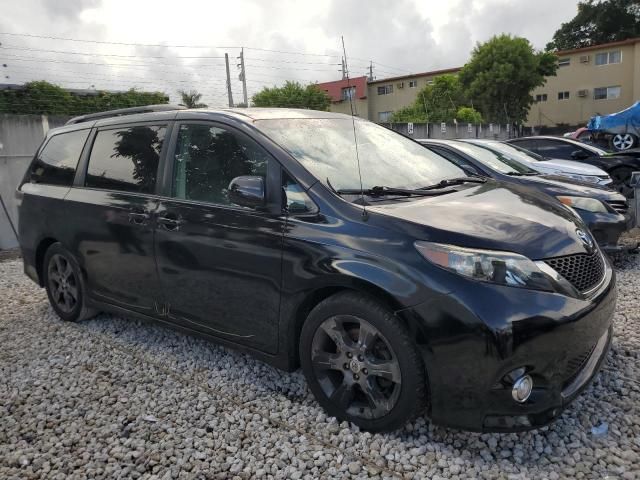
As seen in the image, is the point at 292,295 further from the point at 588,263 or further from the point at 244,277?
the point at 588,263

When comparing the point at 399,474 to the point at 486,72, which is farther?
the point at 486,72

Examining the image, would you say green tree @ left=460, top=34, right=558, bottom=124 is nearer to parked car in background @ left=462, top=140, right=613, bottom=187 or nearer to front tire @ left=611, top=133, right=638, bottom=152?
front tire @ left=611, top=133, right=638, bottom=152

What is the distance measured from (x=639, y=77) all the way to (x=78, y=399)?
1892 inches

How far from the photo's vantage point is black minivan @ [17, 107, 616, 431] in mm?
2311

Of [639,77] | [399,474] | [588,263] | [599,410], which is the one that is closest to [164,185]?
[399,474]

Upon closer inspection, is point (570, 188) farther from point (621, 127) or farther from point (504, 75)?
point (504, 75)

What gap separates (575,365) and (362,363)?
3.35 ft

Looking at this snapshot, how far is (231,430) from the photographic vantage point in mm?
2766

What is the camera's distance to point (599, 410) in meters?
2.77

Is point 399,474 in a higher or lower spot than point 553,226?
lower

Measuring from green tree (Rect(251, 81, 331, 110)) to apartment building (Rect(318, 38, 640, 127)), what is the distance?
1.75m

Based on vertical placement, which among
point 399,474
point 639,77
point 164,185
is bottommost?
point 399,474

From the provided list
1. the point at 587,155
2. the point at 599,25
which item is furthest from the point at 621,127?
the point at 599,25

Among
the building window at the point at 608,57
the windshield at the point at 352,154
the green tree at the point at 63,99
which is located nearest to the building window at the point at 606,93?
the building window at the point at 608,57
